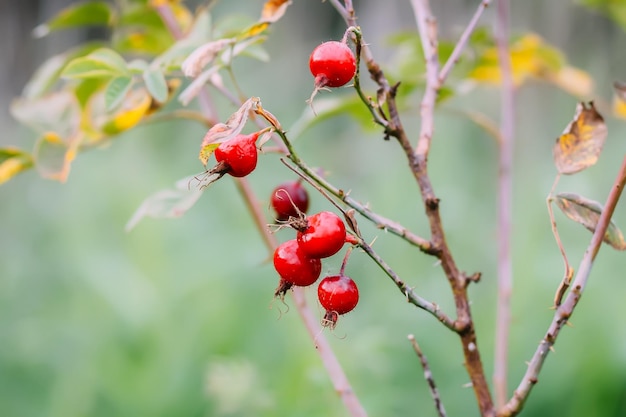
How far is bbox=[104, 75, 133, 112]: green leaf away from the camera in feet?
2.21

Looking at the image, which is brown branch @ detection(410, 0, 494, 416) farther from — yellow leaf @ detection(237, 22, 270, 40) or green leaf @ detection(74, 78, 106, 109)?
green leaf @ detection(74, 78, 106, 109)

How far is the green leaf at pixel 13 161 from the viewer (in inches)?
32.4

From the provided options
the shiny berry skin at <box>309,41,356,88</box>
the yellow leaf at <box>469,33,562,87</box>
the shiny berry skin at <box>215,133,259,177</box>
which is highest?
the yellow leaf at <box>469,33,562,87</box>

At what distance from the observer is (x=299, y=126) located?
861mm

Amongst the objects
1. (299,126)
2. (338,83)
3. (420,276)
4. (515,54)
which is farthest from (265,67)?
(338,83)

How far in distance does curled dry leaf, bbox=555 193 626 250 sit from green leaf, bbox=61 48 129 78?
16.0 inches

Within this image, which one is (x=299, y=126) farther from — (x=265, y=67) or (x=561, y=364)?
(x=265, y=67)

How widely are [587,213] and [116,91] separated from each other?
16.8 inches

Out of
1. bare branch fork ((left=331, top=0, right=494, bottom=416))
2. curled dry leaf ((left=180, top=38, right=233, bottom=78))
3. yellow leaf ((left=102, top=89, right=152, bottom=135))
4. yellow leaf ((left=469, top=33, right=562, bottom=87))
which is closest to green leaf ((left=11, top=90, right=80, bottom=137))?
yellow leaf ((left=102, top=89, right=152, bottom=135))

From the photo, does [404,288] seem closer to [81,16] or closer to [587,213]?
[587,213]

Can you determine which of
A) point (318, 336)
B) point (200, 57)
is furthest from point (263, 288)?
point (200, 57)

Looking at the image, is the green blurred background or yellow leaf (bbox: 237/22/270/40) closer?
yellow leaf (bbox: 237/22/270/40)

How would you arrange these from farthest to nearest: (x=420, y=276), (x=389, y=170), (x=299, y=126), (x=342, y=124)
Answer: (x=342, y=124) < (x=389, y=170) < (x=420, y=276) < (x=299, y=126)

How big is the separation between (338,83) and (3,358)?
1790mm
